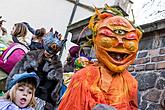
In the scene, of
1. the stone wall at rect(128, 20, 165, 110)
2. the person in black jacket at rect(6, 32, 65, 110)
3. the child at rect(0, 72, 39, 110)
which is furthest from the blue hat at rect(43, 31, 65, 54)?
the child at rect(0, 72, 39, 110)

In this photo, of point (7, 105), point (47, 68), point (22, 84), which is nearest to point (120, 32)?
point (22, 84)

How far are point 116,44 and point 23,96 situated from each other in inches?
38.7

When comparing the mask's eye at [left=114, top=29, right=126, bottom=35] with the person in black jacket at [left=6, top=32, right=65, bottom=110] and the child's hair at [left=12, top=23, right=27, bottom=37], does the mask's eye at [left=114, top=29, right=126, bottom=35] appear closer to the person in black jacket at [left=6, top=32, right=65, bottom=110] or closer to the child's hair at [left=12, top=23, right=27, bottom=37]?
the person in black jacket at [left=6, top=32, right=65, bottom=110]

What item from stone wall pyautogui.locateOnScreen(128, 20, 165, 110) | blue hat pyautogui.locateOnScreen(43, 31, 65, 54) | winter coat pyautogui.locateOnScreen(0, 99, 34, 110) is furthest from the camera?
blue hat pyautogui.locateOnScreen(43, 31, 65, 54)

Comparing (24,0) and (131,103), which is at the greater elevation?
(24,0)

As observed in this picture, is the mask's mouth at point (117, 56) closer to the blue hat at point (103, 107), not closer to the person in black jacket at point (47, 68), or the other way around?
the blue hat at point (103, 107)

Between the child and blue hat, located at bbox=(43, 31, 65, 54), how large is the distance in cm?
129

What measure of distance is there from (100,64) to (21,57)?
1720mm

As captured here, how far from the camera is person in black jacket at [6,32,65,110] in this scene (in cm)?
551

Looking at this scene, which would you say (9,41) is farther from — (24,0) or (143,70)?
(24,0)

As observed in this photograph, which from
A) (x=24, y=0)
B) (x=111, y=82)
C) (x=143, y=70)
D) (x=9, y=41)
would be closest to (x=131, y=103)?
(x=111, y=82)

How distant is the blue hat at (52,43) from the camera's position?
18.4 ft

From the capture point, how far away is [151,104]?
5.48 m

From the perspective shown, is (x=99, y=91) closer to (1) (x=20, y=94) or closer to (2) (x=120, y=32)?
(2) (x=120, y=32)
